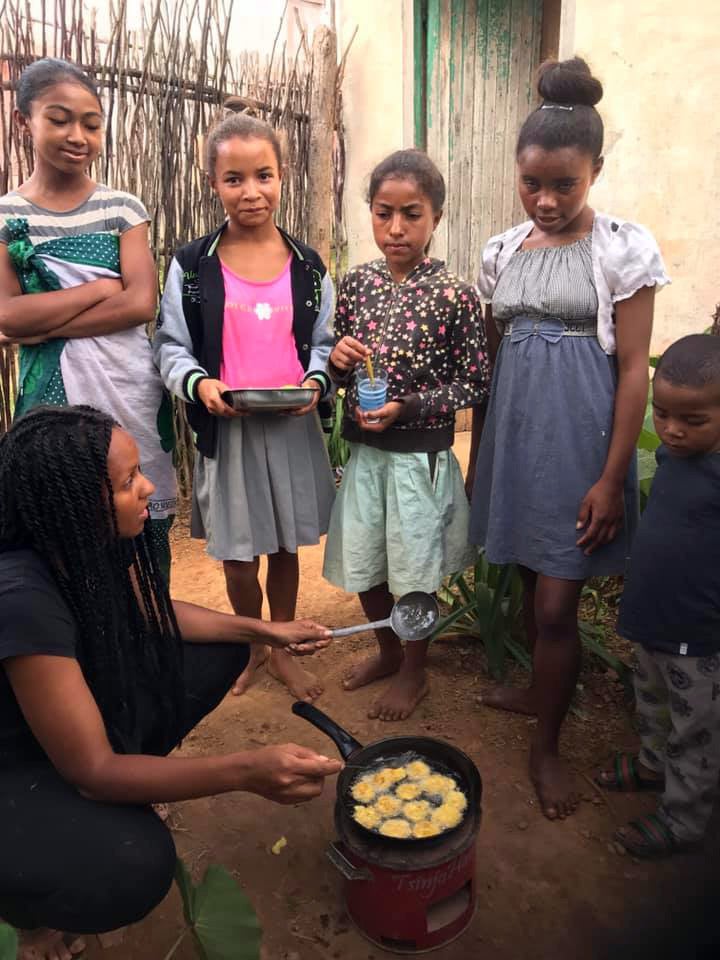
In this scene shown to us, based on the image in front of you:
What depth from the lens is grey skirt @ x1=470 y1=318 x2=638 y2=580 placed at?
2.05 metres

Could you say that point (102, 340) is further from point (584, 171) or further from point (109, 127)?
point (109, 127)

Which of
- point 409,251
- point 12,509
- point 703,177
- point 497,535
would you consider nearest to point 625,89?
point 703,177

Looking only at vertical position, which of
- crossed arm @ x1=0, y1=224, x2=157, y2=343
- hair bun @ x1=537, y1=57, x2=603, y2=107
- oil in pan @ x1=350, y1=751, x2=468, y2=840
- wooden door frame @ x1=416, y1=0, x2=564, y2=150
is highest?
wooden door frame @ x1=416, y1=0, x2=564, y2=150

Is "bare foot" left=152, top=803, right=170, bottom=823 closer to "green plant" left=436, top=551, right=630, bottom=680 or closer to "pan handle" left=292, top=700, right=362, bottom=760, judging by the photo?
"pan handle" left=292, top=700, right=362, bottom=760

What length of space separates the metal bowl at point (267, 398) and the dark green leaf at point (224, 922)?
128 cm

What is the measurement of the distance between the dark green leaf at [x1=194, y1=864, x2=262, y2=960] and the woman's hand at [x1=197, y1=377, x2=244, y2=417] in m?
1.29

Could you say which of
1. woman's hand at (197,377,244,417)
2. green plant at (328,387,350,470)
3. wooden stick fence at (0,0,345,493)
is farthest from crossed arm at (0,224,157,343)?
green plant at (328,387,350,470)

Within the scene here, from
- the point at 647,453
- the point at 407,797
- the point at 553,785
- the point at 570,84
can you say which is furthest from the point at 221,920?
the point at 647,453

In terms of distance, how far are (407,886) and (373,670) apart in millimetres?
1227

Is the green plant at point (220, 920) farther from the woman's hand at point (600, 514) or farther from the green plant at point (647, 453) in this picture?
the green plant at point (647, 453)

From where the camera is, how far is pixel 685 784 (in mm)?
1931

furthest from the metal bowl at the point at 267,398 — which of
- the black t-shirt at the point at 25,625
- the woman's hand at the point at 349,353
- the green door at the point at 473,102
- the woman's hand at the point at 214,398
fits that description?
the green door at the point at 473,102

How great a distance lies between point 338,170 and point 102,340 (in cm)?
381

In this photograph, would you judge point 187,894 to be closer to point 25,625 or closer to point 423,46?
point 25,625
